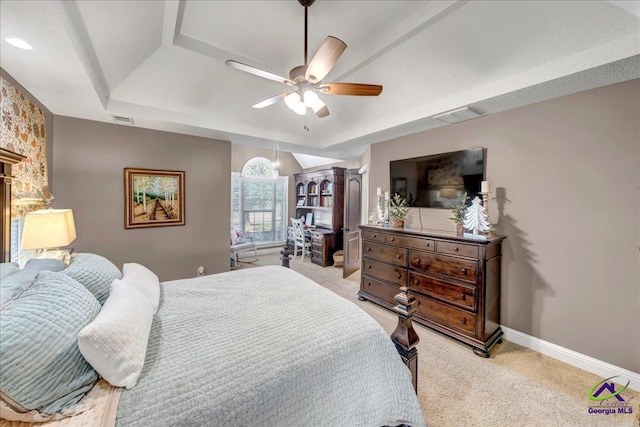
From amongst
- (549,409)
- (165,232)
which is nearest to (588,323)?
(549,409)

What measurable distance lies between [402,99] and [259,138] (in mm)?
2109

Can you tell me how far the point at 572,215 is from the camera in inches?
85.9

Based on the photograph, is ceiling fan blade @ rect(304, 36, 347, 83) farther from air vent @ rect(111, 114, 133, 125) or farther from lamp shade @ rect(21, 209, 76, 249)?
air vent @ rect(111, 114, 133, 125)

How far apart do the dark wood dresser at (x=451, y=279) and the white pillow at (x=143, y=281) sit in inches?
89.5

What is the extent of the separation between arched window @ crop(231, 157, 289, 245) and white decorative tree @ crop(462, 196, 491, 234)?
4.91m

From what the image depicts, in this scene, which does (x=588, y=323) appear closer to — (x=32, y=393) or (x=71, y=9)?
(x=32, y=393)

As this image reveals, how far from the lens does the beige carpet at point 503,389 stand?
161 cm

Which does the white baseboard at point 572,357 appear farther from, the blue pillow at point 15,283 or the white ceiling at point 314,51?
the blue pillow at point 15,283

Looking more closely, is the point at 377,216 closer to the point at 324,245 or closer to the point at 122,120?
the point at 324,245

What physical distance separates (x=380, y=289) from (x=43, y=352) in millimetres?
3000

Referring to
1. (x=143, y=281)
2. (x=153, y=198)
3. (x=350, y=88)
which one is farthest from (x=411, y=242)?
(x=153, y=198)

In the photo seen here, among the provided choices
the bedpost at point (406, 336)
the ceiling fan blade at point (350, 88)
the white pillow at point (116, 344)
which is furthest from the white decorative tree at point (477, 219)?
the white pillow at point (116, 344)

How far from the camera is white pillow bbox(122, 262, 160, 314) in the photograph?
153cm

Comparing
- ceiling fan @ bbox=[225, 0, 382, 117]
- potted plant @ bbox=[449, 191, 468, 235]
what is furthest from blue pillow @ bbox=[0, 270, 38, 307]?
potted plant @ bbox=[449, 191, 468, 235]
